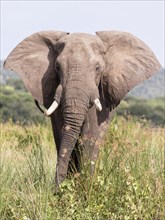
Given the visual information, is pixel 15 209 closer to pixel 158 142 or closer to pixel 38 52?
pixel 38 52

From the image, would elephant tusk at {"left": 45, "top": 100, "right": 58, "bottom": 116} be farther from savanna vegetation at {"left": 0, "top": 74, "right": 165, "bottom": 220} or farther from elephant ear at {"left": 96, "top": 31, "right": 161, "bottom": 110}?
elephant ear at {"left": 96, "top": 31, "right": 161, "bottom": 110}

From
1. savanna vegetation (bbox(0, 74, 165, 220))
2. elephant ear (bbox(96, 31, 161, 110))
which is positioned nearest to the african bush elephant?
elephant ear (bbox(96, 31, 161, 110))

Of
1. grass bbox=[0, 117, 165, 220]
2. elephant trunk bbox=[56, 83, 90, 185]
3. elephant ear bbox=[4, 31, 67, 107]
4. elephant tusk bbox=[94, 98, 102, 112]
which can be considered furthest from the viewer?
elephant ear bbox=[4, 31, 67, 107]

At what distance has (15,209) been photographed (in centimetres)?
536

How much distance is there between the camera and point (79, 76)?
6.07 metres

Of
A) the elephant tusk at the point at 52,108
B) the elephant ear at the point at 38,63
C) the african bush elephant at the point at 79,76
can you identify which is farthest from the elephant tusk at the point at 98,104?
the elephant ear at the point at 38,63

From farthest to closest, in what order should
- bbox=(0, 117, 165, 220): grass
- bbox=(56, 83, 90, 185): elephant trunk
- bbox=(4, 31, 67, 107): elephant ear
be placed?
bbox=(4, 31, 67, 107): elephant ear → bbox=(56, 83, 90, 185): elephant trunk → bbox=(0, 117, 165, 220): grass

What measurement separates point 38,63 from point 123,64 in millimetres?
815

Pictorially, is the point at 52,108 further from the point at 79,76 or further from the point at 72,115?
the point at 79,76

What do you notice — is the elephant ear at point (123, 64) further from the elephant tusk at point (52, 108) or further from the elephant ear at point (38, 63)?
the elephant tusk at point (52, 108)

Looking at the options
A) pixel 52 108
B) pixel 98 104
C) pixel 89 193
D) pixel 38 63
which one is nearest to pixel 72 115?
pixel 52 108

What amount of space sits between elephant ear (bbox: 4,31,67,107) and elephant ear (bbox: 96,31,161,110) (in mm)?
473

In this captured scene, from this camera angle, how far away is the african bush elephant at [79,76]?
6.05m

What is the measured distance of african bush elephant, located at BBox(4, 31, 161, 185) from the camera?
6047 millimetres
